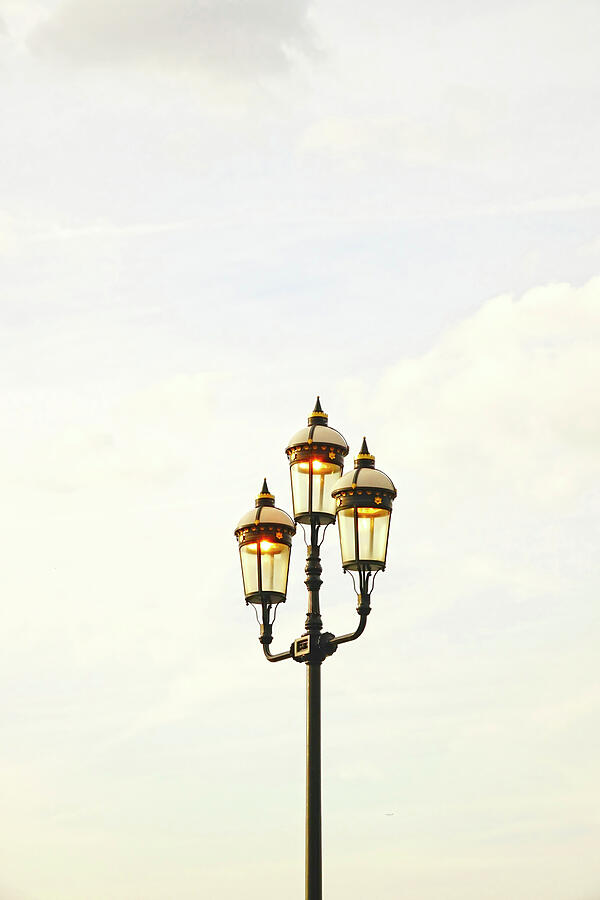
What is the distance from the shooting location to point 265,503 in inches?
688

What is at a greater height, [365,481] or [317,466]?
[317,466]

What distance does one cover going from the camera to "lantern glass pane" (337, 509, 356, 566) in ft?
53.6

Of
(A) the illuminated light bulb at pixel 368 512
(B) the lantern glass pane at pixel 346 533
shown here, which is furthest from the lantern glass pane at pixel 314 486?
(A) the illuminated light bulb at pixel 368 512

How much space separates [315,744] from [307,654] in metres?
0.94

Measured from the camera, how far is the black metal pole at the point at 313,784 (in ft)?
50.0

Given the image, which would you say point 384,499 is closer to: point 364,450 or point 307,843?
point 364,450

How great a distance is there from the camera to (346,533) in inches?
646

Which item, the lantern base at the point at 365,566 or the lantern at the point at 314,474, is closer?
the lantern base at the point at 365,566

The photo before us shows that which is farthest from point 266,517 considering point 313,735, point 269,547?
point 313,735

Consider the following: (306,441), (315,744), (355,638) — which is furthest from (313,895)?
(306,441)

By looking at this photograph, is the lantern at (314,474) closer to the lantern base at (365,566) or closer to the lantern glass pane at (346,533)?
the lantern glass pane at (346,533)

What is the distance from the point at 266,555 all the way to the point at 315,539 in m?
0.55

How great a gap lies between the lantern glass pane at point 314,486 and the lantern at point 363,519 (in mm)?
696

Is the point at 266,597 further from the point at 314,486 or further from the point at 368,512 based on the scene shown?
the point at 368,512
